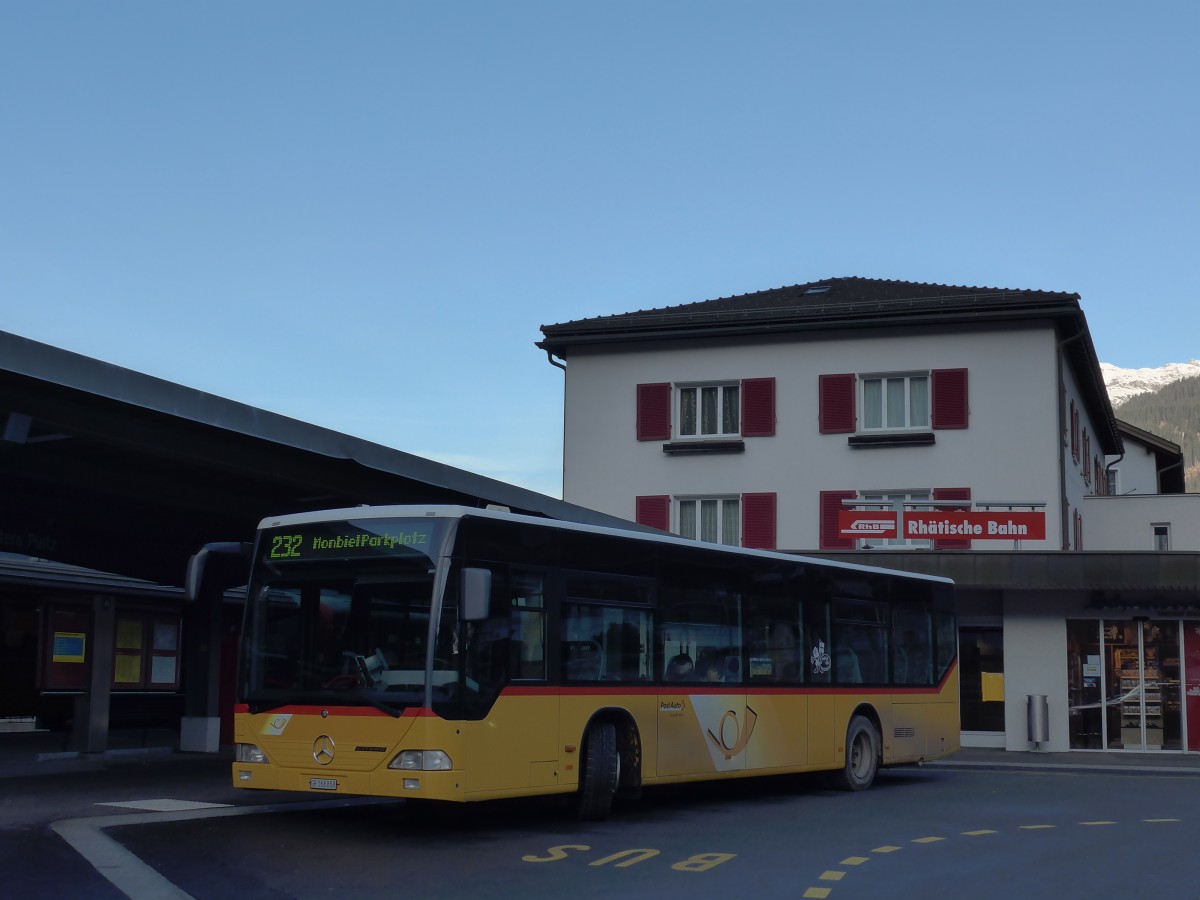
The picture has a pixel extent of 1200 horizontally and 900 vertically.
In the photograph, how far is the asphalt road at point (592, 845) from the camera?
997 centimetres

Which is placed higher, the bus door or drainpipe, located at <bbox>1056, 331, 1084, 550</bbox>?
drainpipe, located at <bbox>1056, 331, 1084, 550</bbox>

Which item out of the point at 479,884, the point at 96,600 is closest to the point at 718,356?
the point at 96,600

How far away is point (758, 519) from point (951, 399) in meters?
5.11

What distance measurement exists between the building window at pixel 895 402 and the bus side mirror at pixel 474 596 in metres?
22.6

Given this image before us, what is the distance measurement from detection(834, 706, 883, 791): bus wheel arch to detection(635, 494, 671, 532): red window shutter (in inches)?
605

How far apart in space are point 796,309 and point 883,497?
15.6ft

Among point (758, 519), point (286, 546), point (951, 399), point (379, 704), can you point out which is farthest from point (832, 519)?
point (379, 704)

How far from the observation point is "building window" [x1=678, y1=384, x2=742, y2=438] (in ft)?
115

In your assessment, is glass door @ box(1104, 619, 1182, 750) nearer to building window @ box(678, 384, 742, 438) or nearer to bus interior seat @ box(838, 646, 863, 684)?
building window @ box(678, 384, 742, 438)

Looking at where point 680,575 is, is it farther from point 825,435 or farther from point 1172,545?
point 1172,545

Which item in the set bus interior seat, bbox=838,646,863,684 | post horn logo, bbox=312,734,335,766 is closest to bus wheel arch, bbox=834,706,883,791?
bus interior seat, bbox=838,646,863,684

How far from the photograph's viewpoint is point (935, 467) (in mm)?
32875

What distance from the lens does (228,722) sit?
24.9 metres

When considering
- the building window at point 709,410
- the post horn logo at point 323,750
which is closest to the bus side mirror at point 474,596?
the post horn logo at point 323,750
